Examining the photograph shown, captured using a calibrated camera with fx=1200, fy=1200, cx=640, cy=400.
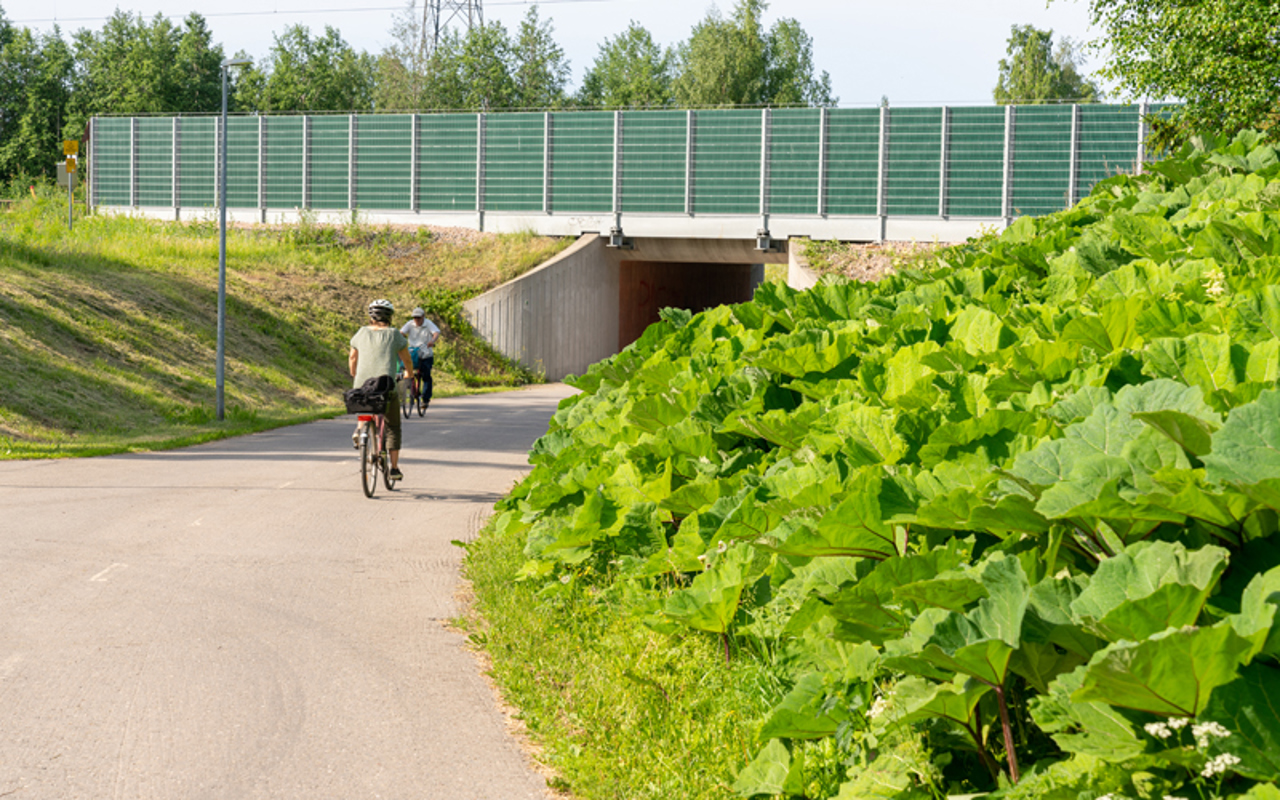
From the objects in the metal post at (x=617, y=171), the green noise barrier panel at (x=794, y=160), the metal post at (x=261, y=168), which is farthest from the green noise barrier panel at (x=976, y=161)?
the metal post at (x=261, y=168)

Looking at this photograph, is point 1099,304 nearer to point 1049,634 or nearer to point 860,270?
point 1049,634

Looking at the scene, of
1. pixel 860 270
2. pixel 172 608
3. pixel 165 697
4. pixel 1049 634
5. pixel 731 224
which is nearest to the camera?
pixel 1049 634

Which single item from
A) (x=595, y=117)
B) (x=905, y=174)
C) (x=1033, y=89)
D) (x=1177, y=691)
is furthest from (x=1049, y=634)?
(x=1033, y=89)

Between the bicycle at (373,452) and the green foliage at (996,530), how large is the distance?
5.87 metres

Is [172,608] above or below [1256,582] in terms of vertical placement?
below

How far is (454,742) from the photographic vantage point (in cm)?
481

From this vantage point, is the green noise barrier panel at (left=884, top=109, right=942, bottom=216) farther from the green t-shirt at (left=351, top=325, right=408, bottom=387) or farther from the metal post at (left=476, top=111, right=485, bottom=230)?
the green t-shirt at (left=351, top=325, right=408, bottom=387)

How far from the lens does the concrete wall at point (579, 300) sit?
33719 millimetres

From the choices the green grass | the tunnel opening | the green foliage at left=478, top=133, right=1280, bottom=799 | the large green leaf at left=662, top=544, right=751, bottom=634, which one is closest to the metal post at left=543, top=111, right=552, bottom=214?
the tunnel opening

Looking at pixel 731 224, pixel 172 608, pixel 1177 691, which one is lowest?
pixel 172 608

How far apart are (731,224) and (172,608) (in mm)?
30015

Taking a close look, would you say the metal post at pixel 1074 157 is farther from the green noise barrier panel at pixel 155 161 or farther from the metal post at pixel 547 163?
the green noise barrier panel at pixel 155 161

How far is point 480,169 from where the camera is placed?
1512 inches

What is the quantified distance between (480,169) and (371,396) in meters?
27.7
